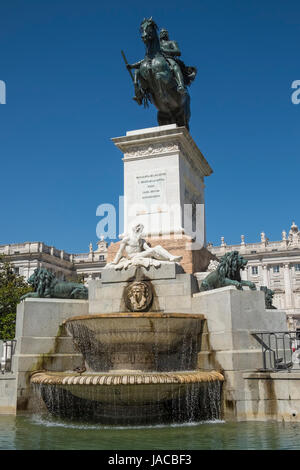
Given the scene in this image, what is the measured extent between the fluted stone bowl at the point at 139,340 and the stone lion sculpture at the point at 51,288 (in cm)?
186

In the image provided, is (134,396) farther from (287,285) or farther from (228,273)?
(287,285)

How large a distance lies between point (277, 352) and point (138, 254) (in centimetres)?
455

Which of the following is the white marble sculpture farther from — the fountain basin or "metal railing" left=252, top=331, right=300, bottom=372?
the fountain basin

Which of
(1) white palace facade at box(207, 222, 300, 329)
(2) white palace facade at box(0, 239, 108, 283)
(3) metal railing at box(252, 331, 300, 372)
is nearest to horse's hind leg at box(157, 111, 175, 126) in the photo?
(3) metal railing at box(252, 331, 300, 372)

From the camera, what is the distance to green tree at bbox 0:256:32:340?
97.5 ft

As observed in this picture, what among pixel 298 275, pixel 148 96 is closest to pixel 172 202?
pixel 148 96

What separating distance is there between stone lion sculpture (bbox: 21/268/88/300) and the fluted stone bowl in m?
1.86

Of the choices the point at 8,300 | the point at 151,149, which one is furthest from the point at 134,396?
Result: the point at 8,300

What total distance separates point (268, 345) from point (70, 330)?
469cm

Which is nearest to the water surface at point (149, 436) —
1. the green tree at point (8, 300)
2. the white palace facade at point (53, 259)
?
the green tree at point (8, 300)

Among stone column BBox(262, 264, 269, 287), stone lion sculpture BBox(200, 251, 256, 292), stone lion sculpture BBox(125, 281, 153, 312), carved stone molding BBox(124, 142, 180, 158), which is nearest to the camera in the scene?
stone lion sculpture BBox(200, 251, 256, 292)

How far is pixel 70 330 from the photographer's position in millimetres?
11430

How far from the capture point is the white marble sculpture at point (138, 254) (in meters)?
12.6

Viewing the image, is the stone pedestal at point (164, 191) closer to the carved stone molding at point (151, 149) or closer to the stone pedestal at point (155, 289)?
the carved stone molding at point (151, 149)
